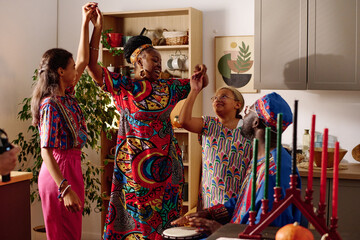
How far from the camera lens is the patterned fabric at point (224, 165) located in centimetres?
271

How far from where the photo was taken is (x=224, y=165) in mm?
2727

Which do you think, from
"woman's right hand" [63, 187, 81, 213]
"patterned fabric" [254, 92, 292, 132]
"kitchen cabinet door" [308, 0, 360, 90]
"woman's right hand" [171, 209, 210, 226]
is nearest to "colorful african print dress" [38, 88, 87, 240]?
"woman's right hand" [63, 187, 81, 213]

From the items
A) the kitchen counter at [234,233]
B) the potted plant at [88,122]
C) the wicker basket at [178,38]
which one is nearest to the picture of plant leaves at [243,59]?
the wicker basket at [178,38]

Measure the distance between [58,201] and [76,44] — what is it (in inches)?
98.7

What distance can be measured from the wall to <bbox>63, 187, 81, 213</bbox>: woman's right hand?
1944 mm

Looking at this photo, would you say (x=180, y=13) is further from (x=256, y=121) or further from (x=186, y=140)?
(x=256, y=121)

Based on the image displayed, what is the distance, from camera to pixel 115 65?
459 centimetres

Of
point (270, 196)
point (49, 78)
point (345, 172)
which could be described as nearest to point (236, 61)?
point (345, 172)

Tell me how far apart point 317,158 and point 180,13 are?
1.67 metres

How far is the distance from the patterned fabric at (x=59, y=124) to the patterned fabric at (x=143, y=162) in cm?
20

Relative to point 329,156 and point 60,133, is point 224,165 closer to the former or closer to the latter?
point 60,133

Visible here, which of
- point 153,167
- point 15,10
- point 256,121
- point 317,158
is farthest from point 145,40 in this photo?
point 15,10

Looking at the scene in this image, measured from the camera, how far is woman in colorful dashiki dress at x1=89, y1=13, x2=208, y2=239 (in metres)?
2.58

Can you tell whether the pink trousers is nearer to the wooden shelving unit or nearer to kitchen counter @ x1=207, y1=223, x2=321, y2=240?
kitchen counter @ x1=207, y1=223, x2=321, y2=240
